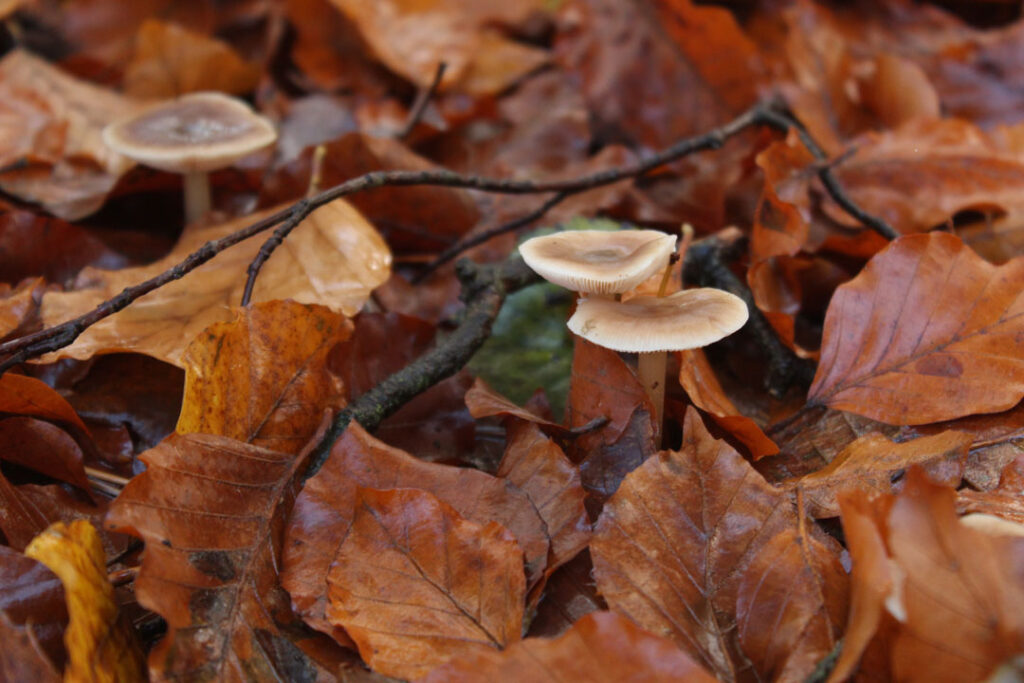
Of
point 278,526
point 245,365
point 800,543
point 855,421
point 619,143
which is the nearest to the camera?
point 800,543

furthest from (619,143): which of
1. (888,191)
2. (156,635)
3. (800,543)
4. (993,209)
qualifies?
(156,635)

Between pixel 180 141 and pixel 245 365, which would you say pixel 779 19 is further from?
pixel 245 365

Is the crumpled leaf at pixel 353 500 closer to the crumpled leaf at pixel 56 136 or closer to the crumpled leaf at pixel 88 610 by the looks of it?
the crumpled leaf at pixel 88 610

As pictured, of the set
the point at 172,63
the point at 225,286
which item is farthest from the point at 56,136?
the point at 225,286

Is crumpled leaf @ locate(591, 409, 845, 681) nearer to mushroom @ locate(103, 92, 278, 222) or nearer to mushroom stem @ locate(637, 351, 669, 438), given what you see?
mushroom stem @ locate(637, 351, 669, 438)

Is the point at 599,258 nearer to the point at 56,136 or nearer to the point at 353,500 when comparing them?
the point at 353,500

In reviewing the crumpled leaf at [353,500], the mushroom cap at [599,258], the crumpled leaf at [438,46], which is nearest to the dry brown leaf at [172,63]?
the crumpled leaf at [438,46]
